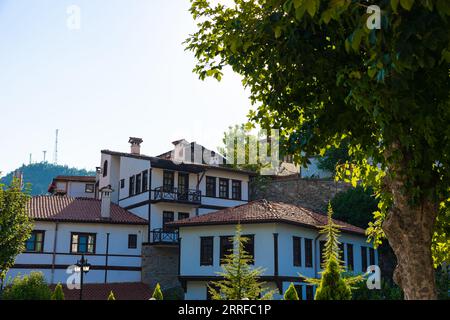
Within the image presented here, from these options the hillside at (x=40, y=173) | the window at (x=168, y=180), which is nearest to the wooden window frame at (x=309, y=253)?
the window at (x=168, y=180)

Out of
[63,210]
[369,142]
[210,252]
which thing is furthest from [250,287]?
[63,210]

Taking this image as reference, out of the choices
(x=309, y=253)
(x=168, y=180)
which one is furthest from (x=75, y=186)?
(x=309, y=253)

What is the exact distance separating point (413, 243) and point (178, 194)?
2613 centimetres

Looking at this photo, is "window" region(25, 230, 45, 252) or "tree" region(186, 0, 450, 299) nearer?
"tree" region(186, 0, 450, 299)

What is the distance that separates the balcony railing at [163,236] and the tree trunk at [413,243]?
972 inches

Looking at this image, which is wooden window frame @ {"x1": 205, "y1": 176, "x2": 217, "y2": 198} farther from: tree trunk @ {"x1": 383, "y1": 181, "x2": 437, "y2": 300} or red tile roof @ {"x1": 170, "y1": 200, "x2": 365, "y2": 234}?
tree trunk @ {"x1": 383, "y1": 181, "x2": 437, "y2": 300}

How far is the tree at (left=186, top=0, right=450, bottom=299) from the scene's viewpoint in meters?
5.77

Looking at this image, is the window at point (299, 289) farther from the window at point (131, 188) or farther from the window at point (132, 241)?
the window at point (131, 188)

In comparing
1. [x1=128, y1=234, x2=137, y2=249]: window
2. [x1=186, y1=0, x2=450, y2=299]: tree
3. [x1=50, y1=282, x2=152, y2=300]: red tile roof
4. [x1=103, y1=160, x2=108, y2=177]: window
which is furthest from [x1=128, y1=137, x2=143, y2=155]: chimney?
[x1=186, y1=0, x2=450, y2=299]: tree

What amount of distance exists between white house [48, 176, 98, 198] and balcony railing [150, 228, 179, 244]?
50.2 feet
